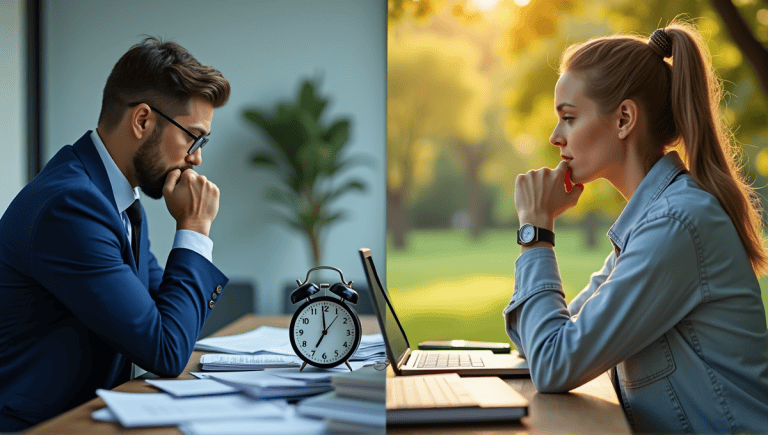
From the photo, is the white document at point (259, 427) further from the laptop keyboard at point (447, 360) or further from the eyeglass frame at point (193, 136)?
the eyeglass frame at point (193, 136)

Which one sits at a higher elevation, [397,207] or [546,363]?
[397,207]

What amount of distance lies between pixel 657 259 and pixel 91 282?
1.08 meters

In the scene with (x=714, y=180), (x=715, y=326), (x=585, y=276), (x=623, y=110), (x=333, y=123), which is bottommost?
(x=585, y=276)

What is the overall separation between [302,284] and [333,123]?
152 inches

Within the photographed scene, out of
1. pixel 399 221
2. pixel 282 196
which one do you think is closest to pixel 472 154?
pixel 399 221

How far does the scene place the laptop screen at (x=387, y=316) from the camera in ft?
3.65

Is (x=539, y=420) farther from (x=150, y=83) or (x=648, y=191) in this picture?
(x=150, y=83)

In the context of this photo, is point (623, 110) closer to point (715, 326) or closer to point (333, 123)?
point (715, 326)

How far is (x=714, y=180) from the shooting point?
1.14 metres

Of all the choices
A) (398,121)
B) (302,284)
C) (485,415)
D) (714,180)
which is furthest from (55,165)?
(398,121)

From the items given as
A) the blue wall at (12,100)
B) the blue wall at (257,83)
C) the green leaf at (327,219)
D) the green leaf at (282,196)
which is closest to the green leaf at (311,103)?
the blue wall at (257,83)

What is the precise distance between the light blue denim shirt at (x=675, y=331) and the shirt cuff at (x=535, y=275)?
0.05 metres

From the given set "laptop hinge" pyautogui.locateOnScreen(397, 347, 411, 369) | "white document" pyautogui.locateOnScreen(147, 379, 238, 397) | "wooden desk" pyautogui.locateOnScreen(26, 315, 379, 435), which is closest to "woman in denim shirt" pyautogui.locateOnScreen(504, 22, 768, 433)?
"laptop hinge" pyautogui.locateOnScreen(397, 347, 411, 369)

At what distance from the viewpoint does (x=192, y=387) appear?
1092 millimetres
